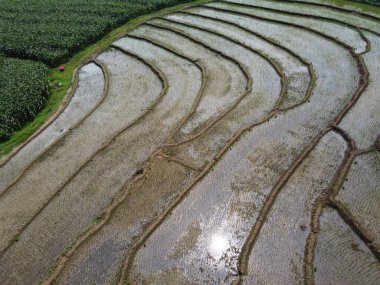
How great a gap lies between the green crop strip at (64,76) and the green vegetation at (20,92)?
1.21 feet

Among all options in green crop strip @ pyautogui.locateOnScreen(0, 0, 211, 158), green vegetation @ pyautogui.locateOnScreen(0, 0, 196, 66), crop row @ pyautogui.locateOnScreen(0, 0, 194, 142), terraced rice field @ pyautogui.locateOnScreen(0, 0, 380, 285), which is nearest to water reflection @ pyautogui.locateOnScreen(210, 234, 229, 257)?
terraced rice field @ pyautogui.locateOnScreen(0, 0, 380, 285)

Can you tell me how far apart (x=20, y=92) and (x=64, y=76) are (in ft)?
11.9

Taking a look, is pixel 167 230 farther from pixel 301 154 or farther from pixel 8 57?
pixel 8 57

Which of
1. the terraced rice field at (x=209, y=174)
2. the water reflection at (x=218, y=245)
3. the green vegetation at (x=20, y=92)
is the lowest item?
the water reflection at (x=218, y=245)

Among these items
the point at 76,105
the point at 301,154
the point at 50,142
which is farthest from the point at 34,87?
the point at 301,154

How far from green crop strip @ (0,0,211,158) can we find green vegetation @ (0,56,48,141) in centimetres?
37

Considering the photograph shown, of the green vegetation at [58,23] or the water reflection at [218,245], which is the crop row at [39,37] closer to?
the green vegetation at [58,23]

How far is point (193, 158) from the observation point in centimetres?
1517

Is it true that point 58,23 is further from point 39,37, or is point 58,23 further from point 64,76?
point 64,76

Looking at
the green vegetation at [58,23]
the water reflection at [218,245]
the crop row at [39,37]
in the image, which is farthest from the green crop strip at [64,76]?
the water reflection at [218,245]

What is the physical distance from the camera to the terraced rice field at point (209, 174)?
1114 centimetres

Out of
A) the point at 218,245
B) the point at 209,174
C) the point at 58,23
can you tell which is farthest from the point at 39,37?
the point at 218,245

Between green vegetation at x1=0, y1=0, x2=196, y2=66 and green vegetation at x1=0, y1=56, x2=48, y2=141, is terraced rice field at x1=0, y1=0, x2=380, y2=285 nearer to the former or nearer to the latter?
green vegetation at x1=0, y1=56, x2=48, y2=141

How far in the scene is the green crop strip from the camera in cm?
1753
